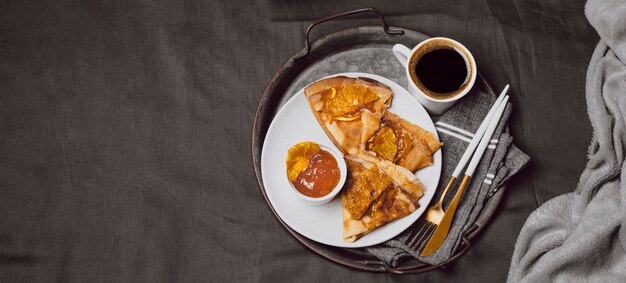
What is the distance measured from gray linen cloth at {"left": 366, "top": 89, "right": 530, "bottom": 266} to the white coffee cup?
0.19 feet

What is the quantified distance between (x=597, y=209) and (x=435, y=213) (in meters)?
0.33

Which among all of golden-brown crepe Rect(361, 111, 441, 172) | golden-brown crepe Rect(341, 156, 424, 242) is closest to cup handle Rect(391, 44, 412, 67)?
golden-brown crepe Rect(361, 111, 441, 172)

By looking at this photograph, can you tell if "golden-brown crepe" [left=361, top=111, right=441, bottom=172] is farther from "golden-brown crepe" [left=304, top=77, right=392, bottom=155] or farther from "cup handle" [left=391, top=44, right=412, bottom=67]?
"cup handle" [left=391, top=44, right=412, bottom=67]

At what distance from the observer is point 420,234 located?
121 cm

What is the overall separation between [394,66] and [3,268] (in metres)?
1.07

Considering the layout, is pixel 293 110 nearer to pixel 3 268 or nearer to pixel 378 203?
pixel 378 203

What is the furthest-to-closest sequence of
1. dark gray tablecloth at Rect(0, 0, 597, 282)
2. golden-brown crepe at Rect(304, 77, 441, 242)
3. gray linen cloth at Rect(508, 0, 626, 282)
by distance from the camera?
dark gray tablecloth at Rect(0, 0, 597, 282)
golden-brown crepe at Rect(304, 77, 441, 242)
gray linen cloth at Rect(508, 0, 626, 282)

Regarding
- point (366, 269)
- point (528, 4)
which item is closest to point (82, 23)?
point (366, 269)

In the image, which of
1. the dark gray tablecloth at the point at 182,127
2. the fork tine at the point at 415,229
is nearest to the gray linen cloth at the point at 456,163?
the fork tine at the point at 415,229

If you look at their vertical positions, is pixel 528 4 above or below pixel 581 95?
above

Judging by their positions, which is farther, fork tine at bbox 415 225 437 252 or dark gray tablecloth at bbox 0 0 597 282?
dark gray tablecloth at bbox 0 0 597 282

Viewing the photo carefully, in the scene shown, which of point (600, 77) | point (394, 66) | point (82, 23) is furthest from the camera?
point (82, 23)

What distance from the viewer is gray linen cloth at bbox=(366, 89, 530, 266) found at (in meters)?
1.21

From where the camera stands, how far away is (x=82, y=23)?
1.43m
